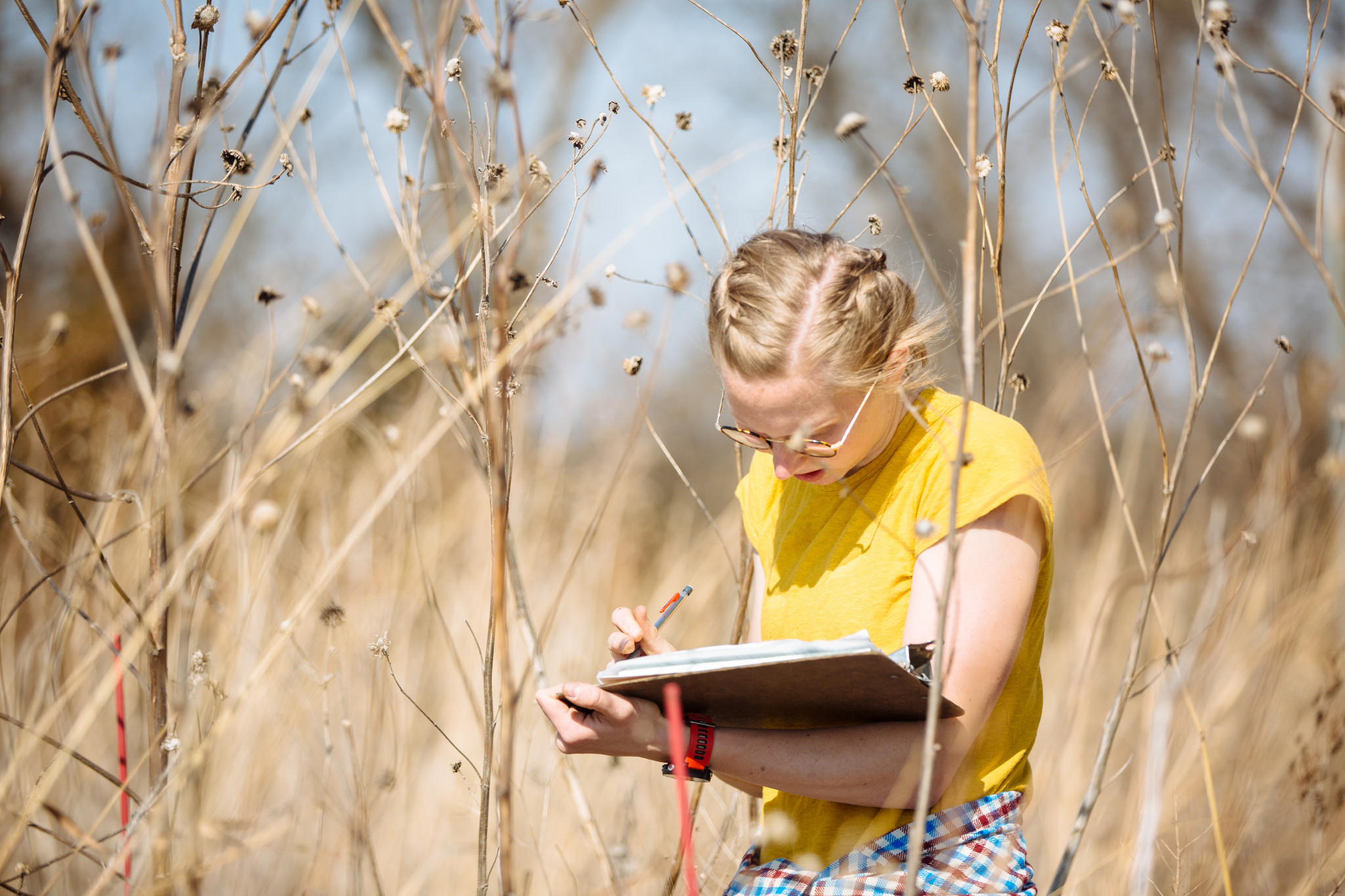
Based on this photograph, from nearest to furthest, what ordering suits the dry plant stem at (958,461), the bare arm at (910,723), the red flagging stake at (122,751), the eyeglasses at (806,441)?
the dry plant stem at (958,461) → the red flagging stake at (122,751) → the bare arm at (910,723) → the eyeglasses at (806,441)

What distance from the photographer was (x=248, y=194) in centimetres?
126

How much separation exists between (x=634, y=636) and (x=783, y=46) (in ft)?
3.31

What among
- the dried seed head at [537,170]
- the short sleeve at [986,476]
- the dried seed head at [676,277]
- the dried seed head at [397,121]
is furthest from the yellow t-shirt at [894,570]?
the dried seed head at [397,121]

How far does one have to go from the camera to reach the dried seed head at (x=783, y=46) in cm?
154

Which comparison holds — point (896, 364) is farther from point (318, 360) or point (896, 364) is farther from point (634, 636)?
point (318, 360)

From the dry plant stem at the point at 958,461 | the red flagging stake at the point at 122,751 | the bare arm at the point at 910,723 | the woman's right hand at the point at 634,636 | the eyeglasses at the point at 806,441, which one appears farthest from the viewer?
the woman's right hand at the point at 634,636

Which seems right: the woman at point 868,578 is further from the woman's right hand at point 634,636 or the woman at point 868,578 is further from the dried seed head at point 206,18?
the dried seed head at point 206,18

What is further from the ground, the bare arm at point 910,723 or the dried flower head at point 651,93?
the dried flower head at point 651,93

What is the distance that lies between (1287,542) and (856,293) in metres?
2.34

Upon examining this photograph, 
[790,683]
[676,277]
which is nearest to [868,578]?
[790,683]

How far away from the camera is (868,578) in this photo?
1315 millimetres

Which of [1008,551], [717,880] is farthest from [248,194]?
[717,880]

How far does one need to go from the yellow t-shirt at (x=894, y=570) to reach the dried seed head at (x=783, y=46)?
61 cm

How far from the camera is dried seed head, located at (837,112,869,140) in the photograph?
104cm
